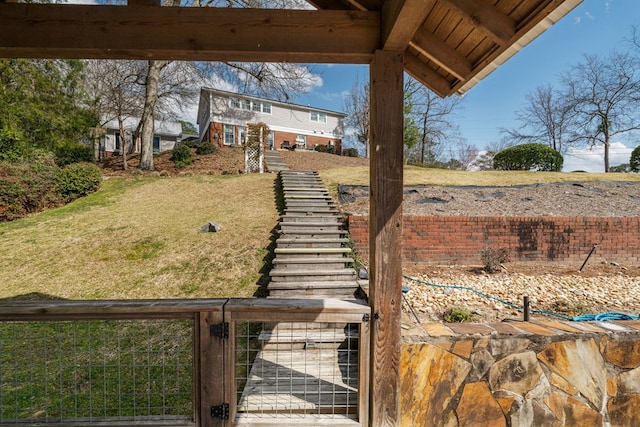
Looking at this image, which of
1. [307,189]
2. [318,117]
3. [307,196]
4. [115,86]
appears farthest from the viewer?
[318,117]

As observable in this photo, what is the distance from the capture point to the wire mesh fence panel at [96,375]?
2096 millimetres

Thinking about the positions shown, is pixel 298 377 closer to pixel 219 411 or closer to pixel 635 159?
pixel 219 411

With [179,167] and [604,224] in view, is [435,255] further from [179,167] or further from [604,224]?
[179,167]

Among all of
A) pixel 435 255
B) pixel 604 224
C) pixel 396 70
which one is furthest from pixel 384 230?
pixel 604 224

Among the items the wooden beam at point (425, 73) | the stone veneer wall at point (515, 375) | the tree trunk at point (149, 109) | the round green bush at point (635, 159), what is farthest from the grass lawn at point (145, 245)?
the round green bush at point (635, 159)

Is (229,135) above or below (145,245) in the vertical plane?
above

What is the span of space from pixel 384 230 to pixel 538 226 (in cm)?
646

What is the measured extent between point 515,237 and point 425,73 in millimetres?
5668

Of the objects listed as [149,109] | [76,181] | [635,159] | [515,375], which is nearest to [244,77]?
[149,109]

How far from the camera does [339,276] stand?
189 inches

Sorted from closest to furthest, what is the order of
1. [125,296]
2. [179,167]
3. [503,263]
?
[125,296]
[503,263]
[179,167]

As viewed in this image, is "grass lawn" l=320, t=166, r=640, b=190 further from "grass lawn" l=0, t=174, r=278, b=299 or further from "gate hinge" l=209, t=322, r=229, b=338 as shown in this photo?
Result: "gate hinge" l=209, t=322, r=229, b=338

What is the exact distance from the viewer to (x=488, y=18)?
1714 mm

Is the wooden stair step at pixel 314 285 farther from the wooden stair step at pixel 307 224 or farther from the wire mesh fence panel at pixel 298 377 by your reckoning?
the wooden stair step at pixel 307 224
